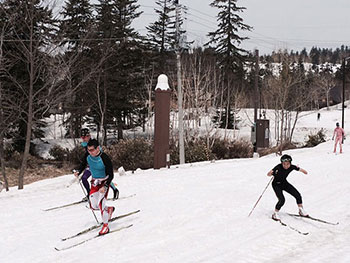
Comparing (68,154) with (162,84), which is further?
(68,154)

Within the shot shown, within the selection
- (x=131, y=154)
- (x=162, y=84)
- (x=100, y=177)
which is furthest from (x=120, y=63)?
(x=100, y=177)

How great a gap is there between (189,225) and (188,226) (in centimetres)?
7

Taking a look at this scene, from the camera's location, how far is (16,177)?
69.4 feet

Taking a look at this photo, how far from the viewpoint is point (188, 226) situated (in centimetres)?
665

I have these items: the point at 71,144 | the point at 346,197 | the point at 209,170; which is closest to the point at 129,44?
the point at 71,144

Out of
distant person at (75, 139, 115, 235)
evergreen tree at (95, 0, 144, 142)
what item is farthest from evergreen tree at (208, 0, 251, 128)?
distant person at (75, 139, 115, 235)

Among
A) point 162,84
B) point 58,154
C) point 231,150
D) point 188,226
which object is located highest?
point 162,84

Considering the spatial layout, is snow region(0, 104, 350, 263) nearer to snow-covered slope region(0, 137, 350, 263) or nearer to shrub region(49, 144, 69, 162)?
snow-covered slope region(0, 137, 350, 263)

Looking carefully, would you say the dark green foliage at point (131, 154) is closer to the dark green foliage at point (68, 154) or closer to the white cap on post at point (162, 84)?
the dark green foliage at point (68, 154)

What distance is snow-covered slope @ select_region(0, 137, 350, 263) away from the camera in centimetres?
530

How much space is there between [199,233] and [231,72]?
3360 centimetres

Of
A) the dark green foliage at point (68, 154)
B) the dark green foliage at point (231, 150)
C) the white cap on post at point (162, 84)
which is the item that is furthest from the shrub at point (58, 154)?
the white cap on post at point (162, 84)

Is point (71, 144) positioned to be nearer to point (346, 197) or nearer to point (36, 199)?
point (36, 199)

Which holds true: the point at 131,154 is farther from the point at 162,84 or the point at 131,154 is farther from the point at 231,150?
the point at 231,150
